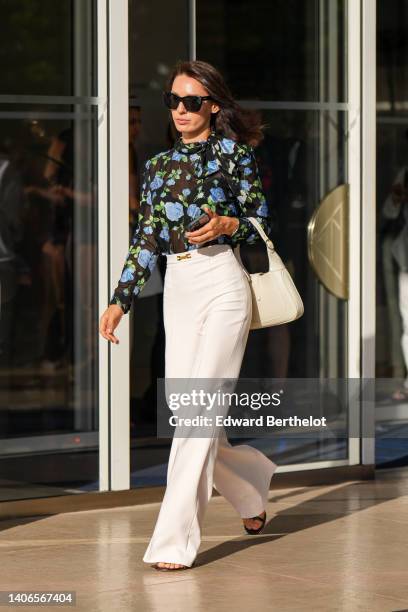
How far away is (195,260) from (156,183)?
37 centimetres

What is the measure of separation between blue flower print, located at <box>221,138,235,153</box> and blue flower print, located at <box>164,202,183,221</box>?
308 millimetres

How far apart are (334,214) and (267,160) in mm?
497

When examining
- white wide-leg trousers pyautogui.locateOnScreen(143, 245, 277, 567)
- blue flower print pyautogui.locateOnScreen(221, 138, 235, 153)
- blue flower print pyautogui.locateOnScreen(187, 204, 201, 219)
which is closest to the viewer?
white wide-leg trousers pyautogui.locateOnScreen(143, 245, 277, 567)

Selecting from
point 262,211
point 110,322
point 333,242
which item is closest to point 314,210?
point 333,242

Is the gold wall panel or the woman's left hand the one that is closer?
the woman's left hand

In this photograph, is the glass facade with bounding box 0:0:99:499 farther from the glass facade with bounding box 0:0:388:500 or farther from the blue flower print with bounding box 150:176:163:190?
the blue flower print with bounding box 150:176:163:190

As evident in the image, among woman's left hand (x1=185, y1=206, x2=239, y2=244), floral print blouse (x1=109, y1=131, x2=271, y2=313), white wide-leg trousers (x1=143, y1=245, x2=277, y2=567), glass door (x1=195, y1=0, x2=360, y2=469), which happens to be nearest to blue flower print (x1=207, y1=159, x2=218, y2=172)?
floral print blouse (x1=109, y1=131, x2=271, y2=313)

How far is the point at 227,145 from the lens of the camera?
21.2 ft

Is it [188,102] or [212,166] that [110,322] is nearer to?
[212,166]

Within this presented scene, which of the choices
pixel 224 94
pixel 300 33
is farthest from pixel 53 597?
pixel 300 33

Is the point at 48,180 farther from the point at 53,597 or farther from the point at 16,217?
the point at 53,597

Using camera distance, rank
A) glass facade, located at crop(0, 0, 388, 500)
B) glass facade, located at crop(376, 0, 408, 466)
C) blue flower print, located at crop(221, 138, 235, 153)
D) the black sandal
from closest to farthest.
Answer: blue flower print, located at crop(221, 138, 235, 153) → the black sandal → glass facade, located at crop(0, 0, 388, 500) → glass facade, located at crop(376, 0, 408, 466)

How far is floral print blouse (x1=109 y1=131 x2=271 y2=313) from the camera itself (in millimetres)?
6371

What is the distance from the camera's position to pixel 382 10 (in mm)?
10414
